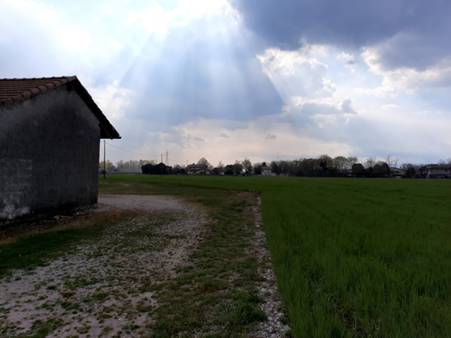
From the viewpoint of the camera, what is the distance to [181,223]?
12.5 metres

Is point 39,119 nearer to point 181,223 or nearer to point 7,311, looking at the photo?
point 181,223

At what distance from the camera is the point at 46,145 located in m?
11.7

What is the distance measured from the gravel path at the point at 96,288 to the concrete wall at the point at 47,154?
12.1ft

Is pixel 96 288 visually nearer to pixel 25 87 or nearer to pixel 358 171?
pixel 25 87

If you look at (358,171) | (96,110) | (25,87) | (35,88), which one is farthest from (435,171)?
(25,87)

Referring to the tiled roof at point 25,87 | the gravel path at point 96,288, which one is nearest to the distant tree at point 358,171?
the tiled roof at point 25,87

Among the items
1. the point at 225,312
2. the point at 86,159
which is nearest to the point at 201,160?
the point at 86,159

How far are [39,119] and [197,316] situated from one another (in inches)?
400

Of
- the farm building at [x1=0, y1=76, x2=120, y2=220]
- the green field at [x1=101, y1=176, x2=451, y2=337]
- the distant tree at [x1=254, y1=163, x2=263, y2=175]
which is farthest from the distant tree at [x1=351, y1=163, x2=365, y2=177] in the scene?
the farm building at [x1=0, y1=76, x2=120, y2=220]

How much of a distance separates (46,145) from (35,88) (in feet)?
6.90

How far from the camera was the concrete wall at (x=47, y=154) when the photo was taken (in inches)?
392

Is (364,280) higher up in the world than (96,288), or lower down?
higher up

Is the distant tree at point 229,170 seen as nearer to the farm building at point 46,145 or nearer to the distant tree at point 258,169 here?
the distant tree at point 258,169

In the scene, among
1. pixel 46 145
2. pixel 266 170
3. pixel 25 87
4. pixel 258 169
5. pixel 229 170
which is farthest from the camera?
pixel 266 170
